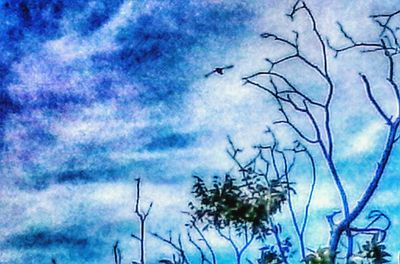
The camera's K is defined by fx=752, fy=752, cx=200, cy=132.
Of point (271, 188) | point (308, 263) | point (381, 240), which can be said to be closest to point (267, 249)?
point (271, 188)

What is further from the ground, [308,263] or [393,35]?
[393,35]

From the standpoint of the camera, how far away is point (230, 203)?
394 inches

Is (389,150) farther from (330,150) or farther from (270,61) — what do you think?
(270,61)

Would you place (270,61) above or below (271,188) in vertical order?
above

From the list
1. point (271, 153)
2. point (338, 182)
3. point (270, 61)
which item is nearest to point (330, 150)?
point (338, 182)

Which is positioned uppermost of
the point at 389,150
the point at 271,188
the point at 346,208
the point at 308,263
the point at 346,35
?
the point at 346,35

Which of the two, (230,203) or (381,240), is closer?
(381,240)

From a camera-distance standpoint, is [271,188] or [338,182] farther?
[271,188]

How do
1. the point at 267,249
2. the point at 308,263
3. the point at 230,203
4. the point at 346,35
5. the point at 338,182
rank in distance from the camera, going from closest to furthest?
the point at 308,263 → the point at 338,182 → the point at 346,35 → the point at 267,249 → the point at 230,203

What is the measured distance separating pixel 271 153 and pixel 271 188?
54cm

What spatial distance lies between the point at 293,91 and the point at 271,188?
7.04 ft

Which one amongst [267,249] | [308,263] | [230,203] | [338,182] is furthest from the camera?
[230,203]

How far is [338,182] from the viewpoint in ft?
22.3

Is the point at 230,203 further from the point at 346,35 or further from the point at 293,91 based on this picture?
the point at 346,35
